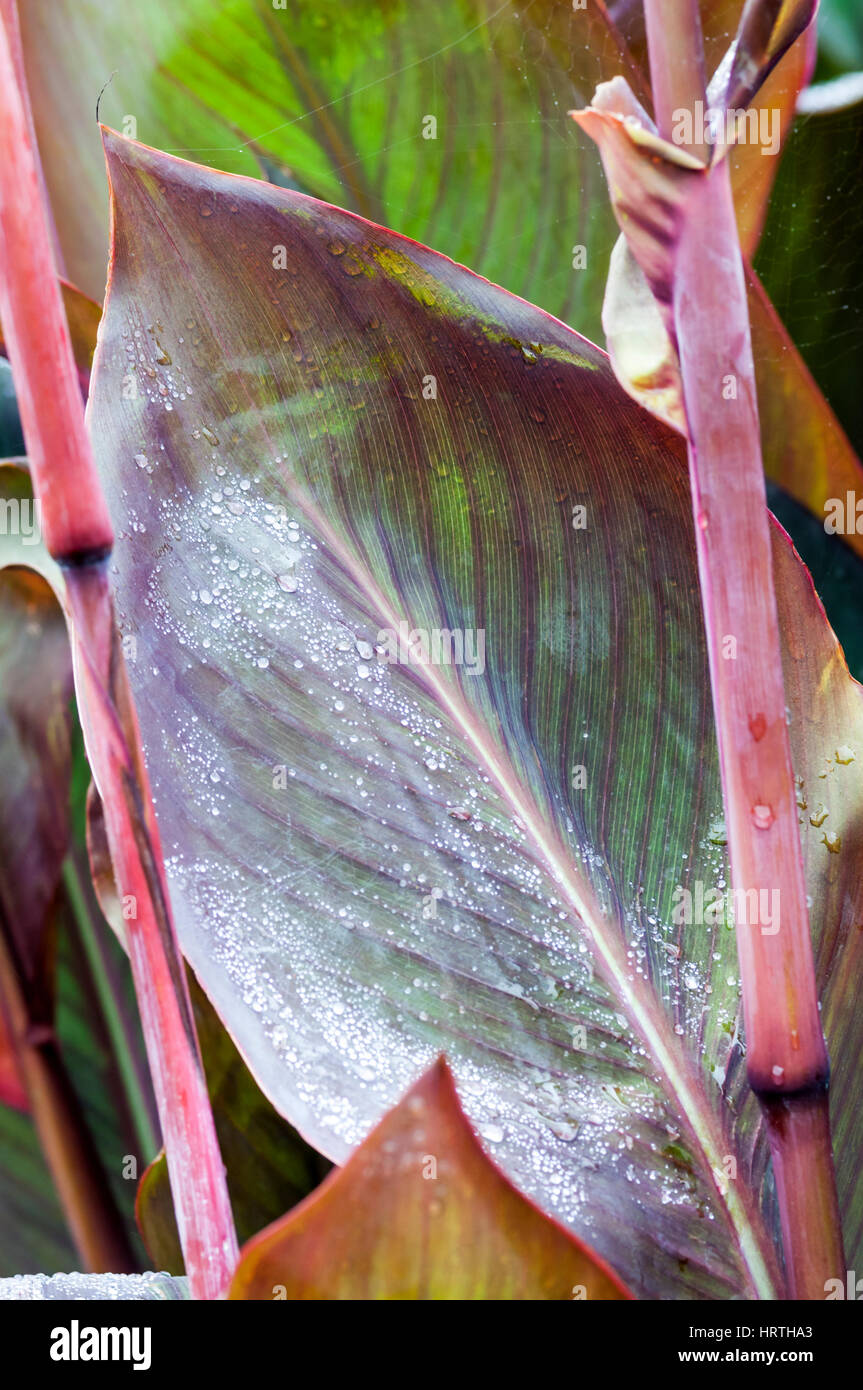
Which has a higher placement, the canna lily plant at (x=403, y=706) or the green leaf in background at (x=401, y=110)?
the green leaf in background at (x=401, y=110)

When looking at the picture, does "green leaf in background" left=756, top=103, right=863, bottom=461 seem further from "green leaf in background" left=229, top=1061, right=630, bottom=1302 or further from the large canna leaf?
"green leaf in background" left=229, top=1061, right=630, bottom=1302

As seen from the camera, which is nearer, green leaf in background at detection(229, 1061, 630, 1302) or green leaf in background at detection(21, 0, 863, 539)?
green leaf in background at detection(229, 1061, 630, 1302)

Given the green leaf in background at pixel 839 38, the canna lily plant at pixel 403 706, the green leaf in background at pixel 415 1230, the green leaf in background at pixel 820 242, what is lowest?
the green leaf in background at pixel 415 1230

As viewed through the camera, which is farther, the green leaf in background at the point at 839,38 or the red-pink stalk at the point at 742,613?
the green leaf in background at the point at 839,38

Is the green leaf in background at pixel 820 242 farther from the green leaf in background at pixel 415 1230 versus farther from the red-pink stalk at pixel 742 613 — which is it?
the green leaf in background at pixel 415 1230

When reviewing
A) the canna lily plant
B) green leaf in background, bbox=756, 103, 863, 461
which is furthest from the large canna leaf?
green leaf in background, bbox=756, 103, 863, 461

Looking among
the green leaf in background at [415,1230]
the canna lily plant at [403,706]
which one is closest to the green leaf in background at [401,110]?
the canna lily plant at [403,706]

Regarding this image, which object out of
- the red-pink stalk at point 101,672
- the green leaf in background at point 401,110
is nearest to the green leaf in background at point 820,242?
the green leaf in background at point 401,110

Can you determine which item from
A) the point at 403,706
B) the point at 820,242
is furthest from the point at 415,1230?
the point at 820,242
